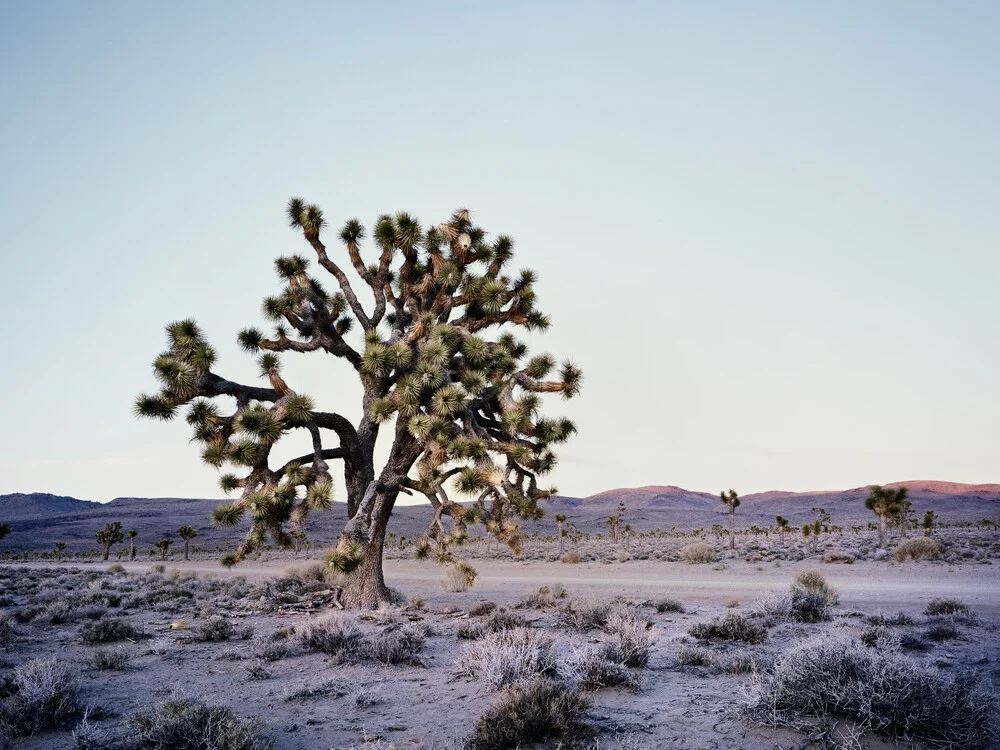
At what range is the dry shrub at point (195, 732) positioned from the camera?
5.15m

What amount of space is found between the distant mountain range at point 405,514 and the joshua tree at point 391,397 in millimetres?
67845

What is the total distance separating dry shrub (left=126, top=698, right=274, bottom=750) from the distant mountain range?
2984 inches

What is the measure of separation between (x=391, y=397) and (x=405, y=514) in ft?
355

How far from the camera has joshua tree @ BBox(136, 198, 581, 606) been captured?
12.8m

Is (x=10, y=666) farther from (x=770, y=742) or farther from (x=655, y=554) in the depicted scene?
(x=655, y=554)

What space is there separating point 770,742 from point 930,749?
3.69 ft

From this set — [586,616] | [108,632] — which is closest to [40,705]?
[108,632]

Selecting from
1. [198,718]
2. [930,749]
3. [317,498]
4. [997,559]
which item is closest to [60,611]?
[317,498]

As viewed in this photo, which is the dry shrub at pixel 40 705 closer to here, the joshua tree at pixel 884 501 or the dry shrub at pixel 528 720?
the dry shrub at pixel 528 720

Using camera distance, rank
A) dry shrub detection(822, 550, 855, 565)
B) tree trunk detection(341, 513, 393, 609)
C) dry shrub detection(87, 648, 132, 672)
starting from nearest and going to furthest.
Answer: dry shrub detection(87, 648, 132, 672), tree trunk detection(341, 513, 393, 609), dry shrub detection(822, 550, 855, 565)

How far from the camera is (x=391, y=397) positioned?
13883 mm

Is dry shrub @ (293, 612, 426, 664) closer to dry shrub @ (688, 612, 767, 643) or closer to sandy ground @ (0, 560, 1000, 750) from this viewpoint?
sandy ground @ (0, 560, 1000, 750)

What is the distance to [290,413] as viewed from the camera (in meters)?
13.2

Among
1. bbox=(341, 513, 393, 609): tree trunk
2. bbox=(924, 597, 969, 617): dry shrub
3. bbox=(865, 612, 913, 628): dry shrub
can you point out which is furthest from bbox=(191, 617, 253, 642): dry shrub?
bbox=(924, 597, 969, 617): dry shrub
